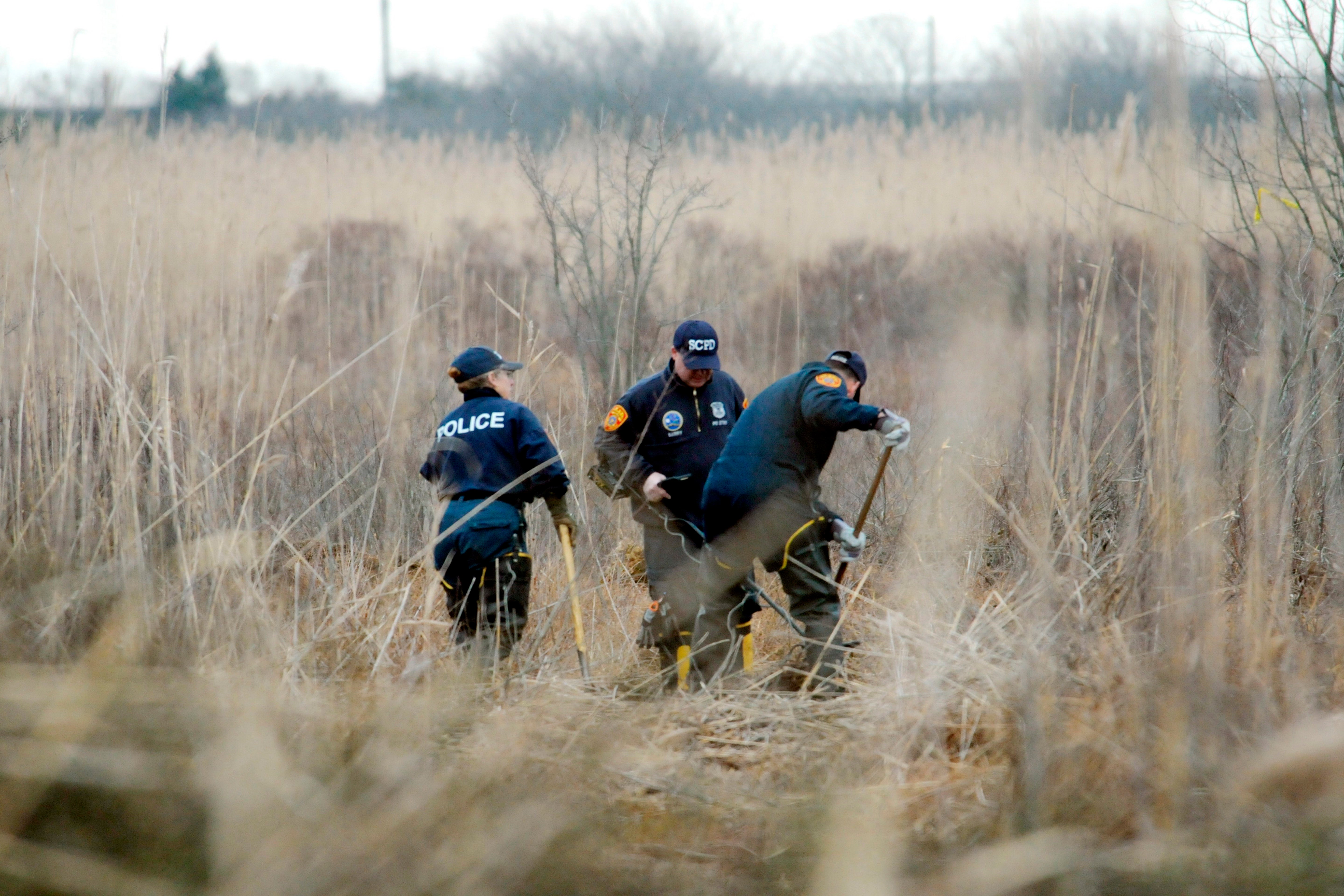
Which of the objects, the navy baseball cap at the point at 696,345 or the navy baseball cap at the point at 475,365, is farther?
the navy baseball cap at the point at 696,345

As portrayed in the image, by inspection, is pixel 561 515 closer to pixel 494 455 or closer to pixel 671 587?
pixel 494 455

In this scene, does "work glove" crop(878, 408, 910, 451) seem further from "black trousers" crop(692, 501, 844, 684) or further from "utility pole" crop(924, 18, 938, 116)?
"utility pole" crop(924, 18, 938, 116)

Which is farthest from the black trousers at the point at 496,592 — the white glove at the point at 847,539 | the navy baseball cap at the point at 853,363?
the navy baseball cap at the point at 853,363

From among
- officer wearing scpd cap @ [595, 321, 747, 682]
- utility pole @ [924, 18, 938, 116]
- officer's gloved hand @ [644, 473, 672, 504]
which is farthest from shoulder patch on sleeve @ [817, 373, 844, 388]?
utility pole @ [924, 18, 938, 116]

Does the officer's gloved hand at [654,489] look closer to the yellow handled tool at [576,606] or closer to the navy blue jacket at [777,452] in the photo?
the navy blue jacket at [777,452]

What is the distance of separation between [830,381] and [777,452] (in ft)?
1.30

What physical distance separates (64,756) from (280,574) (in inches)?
69.5

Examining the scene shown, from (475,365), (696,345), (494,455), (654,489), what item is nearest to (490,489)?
(494,455)

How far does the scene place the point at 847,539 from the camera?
4.87 m

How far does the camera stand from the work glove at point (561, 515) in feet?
16.3

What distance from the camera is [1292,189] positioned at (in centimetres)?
579

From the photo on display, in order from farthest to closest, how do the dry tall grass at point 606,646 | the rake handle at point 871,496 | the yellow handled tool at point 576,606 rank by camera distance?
the rake handle at point 871,496 → the yellow handled tool at point 576,606 → the dry tall grass at point 606,646

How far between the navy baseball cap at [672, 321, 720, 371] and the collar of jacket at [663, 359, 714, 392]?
0.49 feet

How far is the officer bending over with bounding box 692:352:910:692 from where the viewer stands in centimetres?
494
